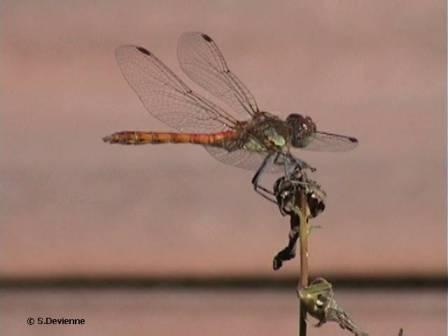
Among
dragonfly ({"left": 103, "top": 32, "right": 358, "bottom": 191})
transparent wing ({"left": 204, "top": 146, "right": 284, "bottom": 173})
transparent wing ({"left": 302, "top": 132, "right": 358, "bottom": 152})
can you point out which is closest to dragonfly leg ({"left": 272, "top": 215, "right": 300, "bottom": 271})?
transparent wing ({"left": 204, "top": 146, "right": 284, "bottom": 173})

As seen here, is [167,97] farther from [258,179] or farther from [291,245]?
[291,245]

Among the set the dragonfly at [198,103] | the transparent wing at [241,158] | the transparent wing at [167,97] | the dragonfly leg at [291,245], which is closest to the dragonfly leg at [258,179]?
the transparent wing at [241,158]

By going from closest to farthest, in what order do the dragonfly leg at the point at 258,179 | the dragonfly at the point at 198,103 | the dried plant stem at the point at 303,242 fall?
the dried plant stem at the point at 303,242 → the dragonfly leg at the point at 258,179 → the dragonfly at the point at 198,103

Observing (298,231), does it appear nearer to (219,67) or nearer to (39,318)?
(219,67)

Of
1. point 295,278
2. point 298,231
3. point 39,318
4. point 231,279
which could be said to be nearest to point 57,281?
point 39,318

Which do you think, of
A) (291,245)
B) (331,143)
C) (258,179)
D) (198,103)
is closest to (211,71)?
(198,103)

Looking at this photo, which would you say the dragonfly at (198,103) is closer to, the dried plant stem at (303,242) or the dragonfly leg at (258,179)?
the dragonfly leg at (258,179)

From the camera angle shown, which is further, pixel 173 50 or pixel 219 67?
pixel 173 50
